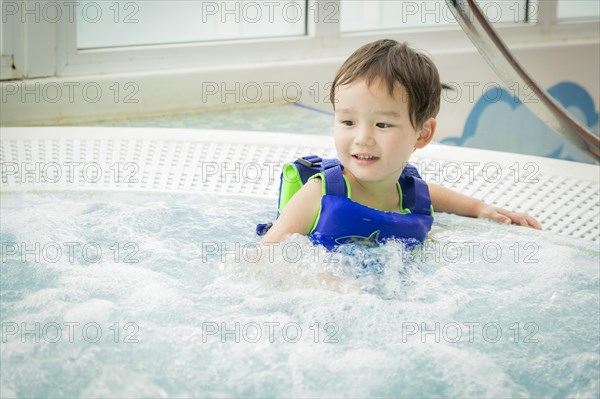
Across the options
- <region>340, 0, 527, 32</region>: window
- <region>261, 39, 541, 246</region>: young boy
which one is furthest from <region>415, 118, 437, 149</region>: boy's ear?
<region>340, 0, 527, 32</region>: window

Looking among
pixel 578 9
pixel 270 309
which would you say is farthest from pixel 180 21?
pixel 578 9

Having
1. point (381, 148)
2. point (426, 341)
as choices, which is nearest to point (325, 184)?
point (381, 148)

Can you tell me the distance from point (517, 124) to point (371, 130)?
303 centimetres

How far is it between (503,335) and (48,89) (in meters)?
2.20

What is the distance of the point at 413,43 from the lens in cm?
439

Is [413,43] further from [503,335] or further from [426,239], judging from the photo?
[503,335]

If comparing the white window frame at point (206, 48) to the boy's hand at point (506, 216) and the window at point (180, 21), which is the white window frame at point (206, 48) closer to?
the window at point (180, 21)

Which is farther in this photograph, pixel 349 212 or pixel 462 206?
pixel 462 206

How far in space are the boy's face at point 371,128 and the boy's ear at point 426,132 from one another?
83 mm

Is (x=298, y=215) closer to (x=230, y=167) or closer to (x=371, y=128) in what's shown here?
(x=371, y=128)

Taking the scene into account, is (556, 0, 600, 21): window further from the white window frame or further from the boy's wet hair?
the boy's wet hair

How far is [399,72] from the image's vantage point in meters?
1.97

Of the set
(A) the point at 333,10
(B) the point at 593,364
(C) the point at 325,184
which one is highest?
(A) the point at 333,10

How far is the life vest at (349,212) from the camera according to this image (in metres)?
2.02
